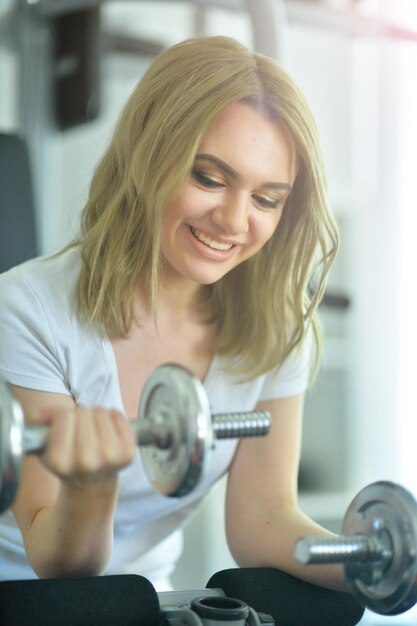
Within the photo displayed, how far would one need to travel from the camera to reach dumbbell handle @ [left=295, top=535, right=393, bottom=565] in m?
0.68

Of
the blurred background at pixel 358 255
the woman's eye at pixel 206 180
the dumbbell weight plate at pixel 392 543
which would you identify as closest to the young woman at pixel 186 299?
the woman's eye at pixel 206 180

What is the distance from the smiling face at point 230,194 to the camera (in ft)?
2.93

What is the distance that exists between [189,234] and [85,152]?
3.22ft

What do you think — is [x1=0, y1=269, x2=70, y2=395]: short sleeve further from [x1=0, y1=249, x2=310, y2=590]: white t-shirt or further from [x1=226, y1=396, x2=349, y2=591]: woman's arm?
[x1=226, y1=396, x2=349, y2=591]: woman's arm

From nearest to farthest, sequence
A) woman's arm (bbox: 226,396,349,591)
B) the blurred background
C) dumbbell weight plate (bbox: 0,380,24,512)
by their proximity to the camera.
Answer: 1. dumbbell weight plate (bbox: 0,380,24,512)
2. woman's arm (bbox: 226,396,349,591)
3. the blurred background

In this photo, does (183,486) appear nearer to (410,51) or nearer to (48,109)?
(48,109)

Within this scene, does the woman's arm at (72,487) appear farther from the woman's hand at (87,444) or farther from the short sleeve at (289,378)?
the short sleeve at (289,378)

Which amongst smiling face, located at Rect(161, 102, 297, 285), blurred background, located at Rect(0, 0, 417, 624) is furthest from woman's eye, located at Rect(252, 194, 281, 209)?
blurred background, located at Rect(0, 0, 417, 624)

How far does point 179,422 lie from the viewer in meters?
0.63

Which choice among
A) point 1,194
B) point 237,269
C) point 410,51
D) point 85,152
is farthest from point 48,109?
point 410,51

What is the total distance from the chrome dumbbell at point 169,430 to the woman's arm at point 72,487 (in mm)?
17

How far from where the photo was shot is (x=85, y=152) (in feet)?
6.11

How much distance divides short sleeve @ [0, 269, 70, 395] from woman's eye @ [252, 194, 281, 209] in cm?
25

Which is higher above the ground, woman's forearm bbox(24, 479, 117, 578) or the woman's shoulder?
the woman's shoulder
